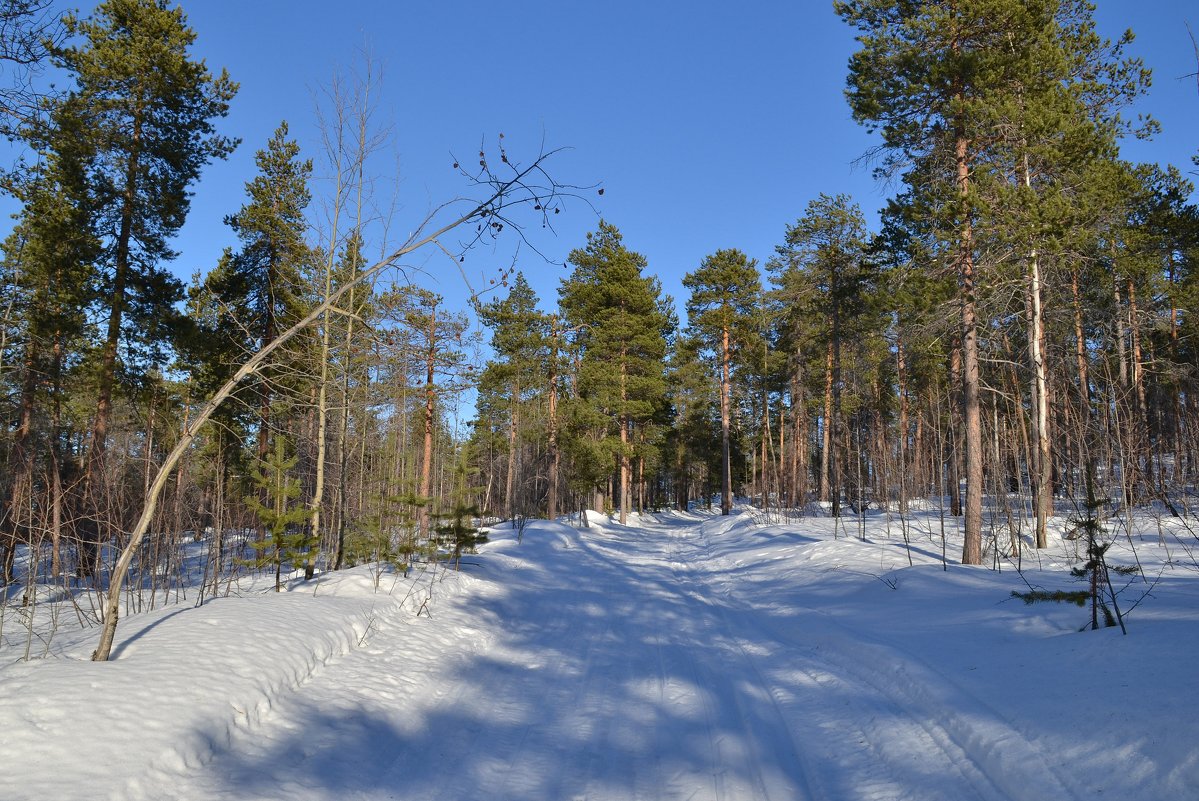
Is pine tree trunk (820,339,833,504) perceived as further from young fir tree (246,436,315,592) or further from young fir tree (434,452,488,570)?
young fir tree (246,436,315,592)

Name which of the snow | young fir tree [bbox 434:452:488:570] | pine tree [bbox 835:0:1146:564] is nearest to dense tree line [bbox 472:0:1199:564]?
pine tree [bbox 835:0:1146:564]

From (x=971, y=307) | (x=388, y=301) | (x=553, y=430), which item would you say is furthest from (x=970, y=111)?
(x=553, y=430)

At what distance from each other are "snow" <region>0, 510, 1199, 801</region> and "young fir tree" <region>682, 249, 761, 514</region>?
81.1ft

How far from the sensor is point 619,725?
4.88 metres

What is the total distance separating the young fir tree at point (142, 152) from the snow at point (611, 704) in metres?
9.65

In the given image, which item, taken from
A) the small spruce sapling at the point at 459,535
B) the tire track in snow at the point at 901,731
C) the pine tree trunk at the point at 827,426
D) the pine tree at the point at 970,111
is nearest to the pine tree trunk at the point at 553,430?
the pine tree trunk at the point at 827,426

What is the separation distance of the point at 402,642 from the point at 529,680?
5.71 ft

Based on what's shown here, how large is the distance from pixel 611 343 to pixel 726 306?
7201 millimetres

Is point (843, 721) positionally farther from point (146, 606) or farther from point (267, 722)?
point (146, 606)

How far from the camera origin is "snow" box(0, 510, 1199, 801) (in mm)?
3641

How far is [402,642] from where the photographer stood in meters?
6.99

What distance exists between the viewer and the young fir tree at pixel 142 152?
45.1ft

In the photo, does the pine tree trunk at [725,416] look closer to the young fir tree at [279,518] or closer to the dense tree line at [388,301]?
the dense tree line at [388,301]

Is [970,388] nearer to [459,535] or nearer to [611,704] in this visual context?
[611,704]
